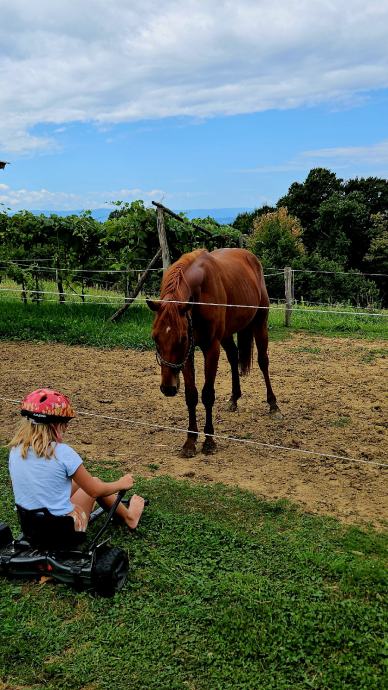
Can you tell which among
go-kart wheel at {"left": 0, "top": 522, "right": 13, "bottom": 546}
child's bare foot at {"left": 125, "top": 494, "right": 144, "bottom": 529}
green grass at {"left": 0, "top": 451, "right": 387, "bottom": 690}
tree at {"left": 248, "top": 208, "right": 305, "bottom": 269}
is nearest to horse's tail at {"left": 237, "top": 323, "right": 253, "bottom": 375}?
green grass at {"left": 0, "top": 451, "right": 387, "bottom": 690}

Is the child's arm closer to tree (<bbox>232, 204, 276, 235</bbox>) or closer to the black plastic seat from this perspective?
the black plastic seat

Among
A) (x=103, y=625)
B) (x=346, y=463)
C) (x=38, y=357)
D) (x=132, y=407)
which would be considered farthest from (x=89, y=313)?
(x=103, y=625)

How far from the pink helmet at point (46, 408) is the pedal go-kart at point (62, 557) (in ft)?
1.70

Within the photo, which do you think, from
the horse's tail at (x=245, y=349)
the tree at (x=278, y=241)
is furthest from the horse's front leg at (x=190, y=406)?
the tree at (x=278, y=241)

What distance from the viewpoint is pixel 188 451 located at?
554 centimetres

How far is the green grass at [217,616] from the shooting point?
8.97 feet

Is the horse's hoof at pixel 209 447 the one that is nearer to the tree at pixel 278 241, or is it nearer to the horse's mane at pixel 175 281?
the horse's mane at pixel 175 281

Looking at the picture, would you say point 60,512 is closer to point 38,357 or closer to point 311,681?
point 311,681

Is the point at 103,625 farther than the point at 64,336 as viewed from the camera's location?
No

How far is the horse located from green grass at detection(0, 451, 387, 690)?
1519mm

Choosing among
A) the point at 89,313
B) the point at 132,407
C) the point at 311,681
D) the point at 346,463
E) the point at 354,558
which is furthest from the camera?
the point at 89,313

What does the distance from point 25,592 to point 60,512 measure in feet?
1.62

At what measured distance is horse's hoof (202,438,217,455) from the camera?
5600 millimetres

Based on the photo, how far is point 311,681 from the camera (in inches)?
105
